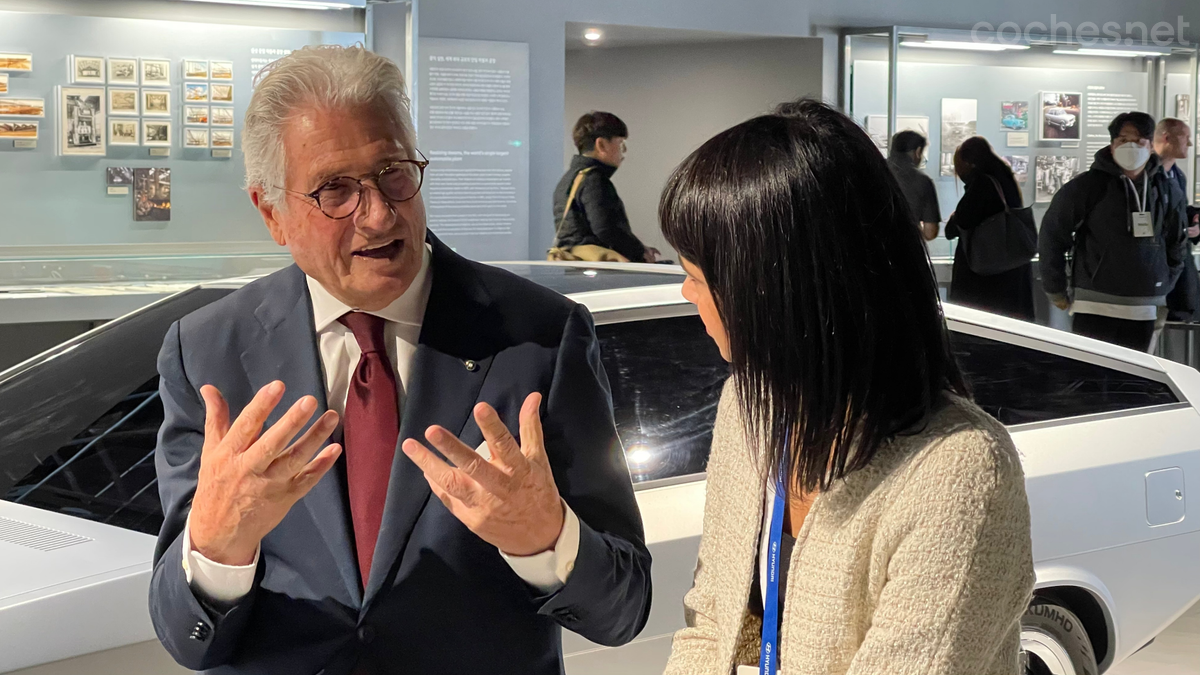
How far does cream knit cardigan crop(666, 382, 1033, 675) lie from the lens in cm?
120

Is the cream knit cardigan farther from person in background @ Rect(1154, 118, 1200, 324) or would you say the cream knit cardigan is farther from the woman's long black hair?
person in background @ Rect(1154, 118, 1200, 324)

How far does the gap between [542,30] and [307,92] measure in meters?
7.50

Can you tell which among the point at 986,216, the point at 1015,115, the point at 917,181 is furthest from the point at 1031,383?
the point at 1015,115

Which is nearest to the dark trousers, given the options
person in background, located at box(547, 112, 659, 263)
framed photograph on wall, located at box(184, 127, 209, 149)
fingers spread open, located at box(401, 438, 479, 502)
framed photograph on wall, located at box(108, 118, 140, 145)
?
person in background, located at box(547, 112, 659, 263)

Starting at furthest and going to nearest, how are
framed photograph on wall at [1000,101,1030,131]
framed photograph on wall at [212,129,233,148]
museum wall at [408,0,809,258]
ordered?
framed photograph on wall at [1000,101,1030,131], museum wall at [408,0,809,258], framed photograph on wall at [212,129,233,148]

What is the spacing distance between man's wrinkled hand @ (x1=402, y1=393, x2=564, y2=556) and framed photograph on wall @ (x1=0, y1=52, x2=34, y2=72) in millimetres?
5356

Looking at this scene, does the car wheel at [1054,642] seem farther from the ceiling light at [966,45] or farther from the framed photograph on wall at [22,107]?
the ceiling light at [966,45]

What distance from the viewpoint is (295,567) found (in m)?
1.50

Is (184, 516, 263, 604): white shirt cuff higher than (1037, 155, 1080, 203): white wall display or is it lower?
lower

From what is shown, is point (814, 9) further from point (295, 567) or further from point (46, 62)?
point (295, 567)

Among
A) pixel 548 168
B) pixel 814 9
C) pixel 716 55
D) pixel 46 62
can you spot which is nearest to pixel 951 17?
pixel 814 9

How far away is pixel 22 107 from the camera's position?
19.3 feet

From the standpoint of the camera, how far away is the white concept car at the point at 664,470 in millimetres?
1897

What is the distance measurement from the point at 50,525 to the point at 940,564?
159 centimetres
